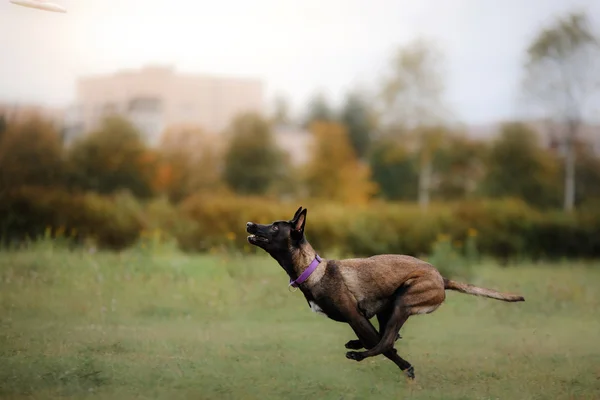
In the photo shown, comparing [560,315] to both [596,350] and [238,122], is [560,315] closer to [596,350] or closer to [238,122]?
[596,350]

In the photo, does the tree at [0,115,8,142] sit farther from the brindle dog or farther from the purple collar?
the purple collar

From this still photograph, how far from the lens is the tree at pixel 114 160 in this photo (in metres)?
25.3

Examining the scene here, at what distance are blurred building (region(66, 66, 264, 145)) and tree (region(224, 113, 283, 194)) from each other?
2.65ft

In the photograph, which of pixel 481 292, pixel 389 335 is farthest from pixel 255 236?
pixel 481 292

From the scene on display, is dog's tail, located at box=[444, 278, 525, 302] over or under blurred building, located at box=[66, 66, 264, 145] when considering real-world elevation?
under

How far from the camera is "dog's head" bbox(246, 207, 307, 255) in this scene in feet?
23.4

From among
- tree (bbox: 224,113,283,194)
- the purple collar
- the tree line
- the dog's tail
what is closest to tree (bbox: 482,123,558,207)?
the tree line

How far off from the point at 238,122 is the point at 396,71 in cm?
671

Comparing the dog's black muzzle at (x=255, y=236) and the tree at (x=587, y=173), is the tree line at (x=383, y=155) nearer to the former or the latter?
the tree at (x=587, y=173)

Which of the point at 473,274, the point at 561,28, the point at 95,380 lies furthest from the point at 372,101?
the point at 95,380

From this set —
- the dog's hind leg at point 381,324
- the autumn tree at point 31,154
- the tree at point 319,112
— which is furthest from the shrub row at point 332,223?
the tree at point 319,112

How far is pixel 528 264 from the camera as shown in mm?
18281

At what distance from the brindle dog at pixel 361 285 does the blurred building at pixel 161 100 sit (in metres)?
21.8

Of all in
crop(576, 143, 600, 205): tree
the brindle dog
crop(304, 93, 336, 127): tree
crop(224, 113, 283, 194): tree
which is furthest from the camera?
crop(304, 93, 336, 127): tree
